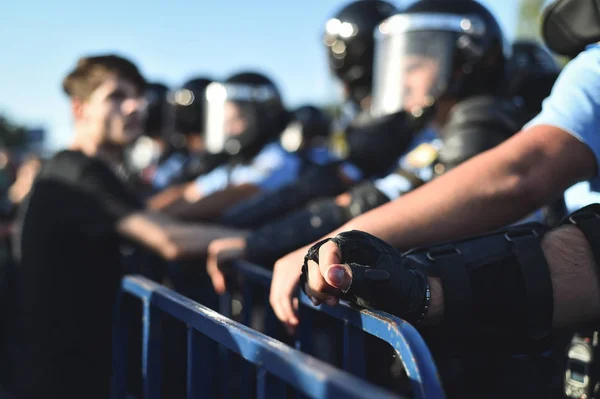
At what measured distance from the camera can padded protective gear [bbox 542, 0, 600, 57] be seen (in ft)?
4.62

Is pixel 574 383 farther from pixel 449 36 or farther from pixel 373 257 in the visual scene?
pixel 449 36

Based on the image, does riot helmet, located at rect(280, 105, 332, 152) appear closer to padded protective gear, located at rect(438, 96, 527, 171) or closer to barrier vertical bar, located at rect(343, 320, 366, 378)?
padded protective gear, located at rect(438, 96, 527, 171)

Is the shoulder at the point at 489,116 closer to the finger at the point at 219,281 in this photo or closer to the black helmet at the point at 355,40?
the finger at the point at 219,281

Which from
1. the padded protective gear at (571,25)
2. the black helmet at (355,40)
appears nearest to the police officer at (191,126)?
the black helmet at (355,40)

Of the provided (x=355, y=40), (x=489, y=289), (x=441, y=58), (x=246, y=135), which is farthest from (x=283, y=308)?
(x=246, y=135)

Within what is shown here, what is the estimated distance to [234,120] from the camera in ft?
17.4

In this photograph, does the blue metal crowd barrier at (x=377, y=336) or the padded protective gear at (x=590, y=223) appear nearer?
the blue metal crowd barrier at (x=377, y=336)

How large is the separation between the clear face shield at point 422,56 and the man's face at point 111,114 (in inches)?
46.9

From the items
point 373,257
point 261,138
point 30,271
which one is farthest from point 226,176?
point 373,257

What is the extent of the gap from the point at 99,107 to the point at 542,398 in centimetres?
219

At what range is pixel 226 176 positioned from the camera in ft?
16.5

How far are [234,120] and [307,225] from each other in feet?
11.6

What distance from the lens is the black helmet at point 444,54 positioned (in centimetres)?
258

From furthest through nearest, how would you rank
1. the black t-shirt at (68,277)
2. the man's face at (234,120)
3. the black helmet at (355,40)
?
the man's face at (234,120), the black helmet at (355,40), the black t-shirt at (68,277)
